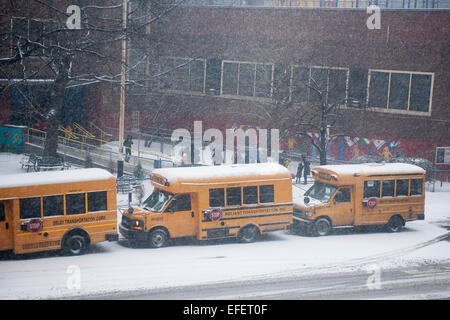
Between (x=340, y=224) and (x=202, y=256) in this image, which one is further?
(x=340, y=224)

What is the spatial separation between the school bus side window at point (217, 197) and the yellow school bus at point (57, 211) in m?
3.19

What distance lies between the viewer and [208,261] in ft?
55.1

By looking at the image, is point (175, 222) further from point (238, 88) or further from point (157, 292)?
point (238, 88)

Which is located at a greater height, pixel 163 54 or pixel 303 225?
pixel 163 54

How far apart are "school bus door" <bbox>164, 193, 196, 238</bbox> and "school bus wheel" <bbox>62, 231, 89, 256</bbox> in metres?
2.72

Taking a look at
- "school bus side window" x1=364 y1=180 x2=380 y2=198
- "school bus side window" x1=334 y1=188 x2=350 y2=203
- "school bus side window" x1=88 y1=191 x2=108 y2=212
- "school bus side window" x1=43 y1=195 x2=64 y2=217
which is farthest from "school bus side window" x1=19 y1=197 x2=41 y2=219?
"school bus side window" x1=364 y1=180 x2=380 y2=198

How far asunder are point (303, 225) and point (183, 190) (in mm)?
5008

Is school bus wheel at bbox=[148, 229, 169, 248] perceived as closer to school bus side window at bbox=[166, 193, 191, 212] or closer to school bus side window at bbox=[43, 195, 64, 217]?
school bus side window at bbox=[166, 193, 191, 212]

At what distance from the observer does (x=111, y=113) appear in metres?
41.2

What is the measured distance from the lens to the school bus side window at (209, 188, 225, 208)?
18938 mm

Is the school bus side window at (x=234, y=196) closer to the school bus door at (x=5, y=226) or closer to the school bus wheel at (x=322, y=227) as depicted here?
the school bus wheel at (x=322, y=227)

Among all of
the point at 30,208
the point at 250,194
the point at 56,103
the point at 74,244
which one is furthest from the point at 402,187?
the point at 56,103

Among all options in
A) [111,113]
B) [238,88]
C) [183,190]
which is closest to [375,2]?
[238,88]

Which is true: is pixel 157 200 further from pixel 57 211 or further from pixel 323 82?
pixel 323 82
